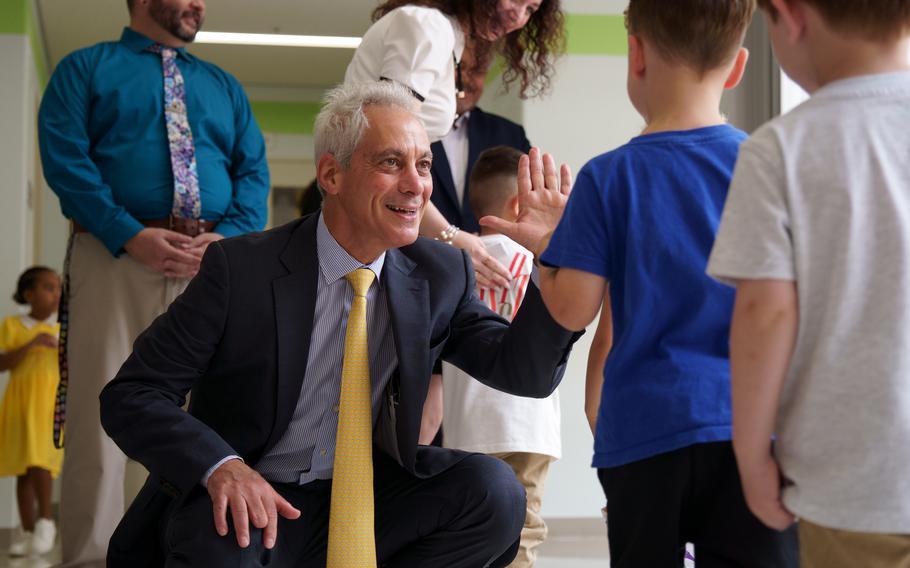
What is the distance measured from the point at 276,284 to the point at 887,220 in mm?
1246

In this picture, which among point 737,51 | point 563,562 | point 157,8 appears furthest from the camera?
point 563,562

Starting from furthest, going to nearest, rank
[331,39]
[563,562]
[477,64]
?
[331,39] < [563,562] < [477,64]

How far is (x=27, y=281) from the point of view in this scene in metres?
5.84

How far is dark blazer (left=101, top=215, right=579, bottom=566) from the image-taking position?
205cm

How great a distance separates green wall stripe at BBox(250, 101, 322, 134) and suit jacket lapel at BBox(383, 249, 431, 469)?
27.2ft

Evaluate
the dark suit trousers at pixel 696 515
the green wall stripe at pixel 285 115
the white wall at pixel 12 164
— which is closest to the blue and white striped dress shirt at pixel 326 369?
the dark suit trousers at pixel 696 515

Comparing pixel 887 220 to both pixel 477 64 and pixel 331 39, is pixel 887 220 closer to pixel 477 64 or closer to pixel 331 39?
pixel 477 64

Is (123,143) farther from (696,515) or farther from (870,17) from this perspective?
(870,17)

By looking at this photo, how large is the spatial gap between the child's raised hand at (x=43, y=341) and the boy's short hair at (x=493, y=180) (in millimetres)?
3410

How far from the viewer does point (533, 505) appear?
125 inches

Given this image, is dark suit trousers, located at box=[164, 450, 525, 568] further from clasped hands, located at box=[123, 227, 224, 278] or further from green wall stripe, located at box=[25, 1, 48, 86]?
green wall stripe, located at box=[25, 1, 48, 86]

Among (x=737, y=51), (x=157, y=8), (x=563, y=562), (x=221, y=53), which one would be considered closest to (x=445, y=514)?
(x=737, y=51)

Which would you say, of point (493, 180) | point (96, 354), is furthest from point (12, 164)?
point (493, 180)

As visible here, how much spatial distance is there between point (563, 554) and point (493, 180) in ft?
7.79
